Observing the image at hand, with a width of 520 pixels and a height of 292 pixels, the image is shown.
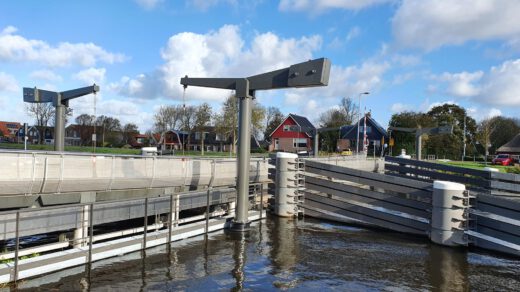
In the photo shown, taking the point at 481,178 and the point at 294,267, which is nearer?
the point at 294,267

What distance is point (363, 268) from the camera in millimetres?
7707

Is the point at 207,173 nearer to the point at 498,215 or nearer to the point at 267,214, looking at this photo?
the point at 267,214

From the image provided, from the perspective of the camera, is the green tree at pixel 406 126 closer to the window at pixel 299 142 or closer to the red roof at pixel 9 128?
the window at pixel 299 142

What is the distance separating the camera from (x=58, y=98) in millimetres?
16172

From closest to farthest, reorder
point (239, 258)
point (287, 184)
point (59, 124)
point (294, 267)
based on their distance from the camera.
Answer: point (294, 267) < point (239, 258) < point (287, 184) < point (59, 124)

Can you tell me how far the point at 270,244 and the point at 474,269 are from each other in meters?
3.96

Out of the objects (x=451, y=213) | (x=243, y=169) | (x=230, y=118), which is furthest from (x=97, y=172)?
(x=230, y=118)

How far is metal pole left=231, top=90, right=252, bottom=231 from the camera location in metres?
10.7

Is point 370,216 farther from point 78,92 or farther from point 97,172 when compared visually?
point 78,92

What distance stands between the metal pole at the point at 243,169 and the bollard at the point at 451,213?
4.42 meters

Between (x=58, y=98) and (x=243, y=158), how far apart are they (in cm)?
914

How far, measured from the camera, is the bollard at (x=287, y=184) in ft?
42.6

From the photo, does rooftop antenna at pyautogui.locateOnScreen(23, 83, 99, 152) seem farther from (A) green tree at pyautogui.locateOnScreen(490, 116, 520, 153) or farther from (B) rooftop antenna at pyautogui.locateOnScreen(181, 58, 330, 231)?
(A) green tree at pyautogui.locateOnScreen(490, 116, 520, 153)

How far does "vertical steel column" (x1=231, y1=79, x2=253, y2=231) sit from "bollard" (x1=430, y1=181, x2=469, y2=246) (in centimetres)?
442
